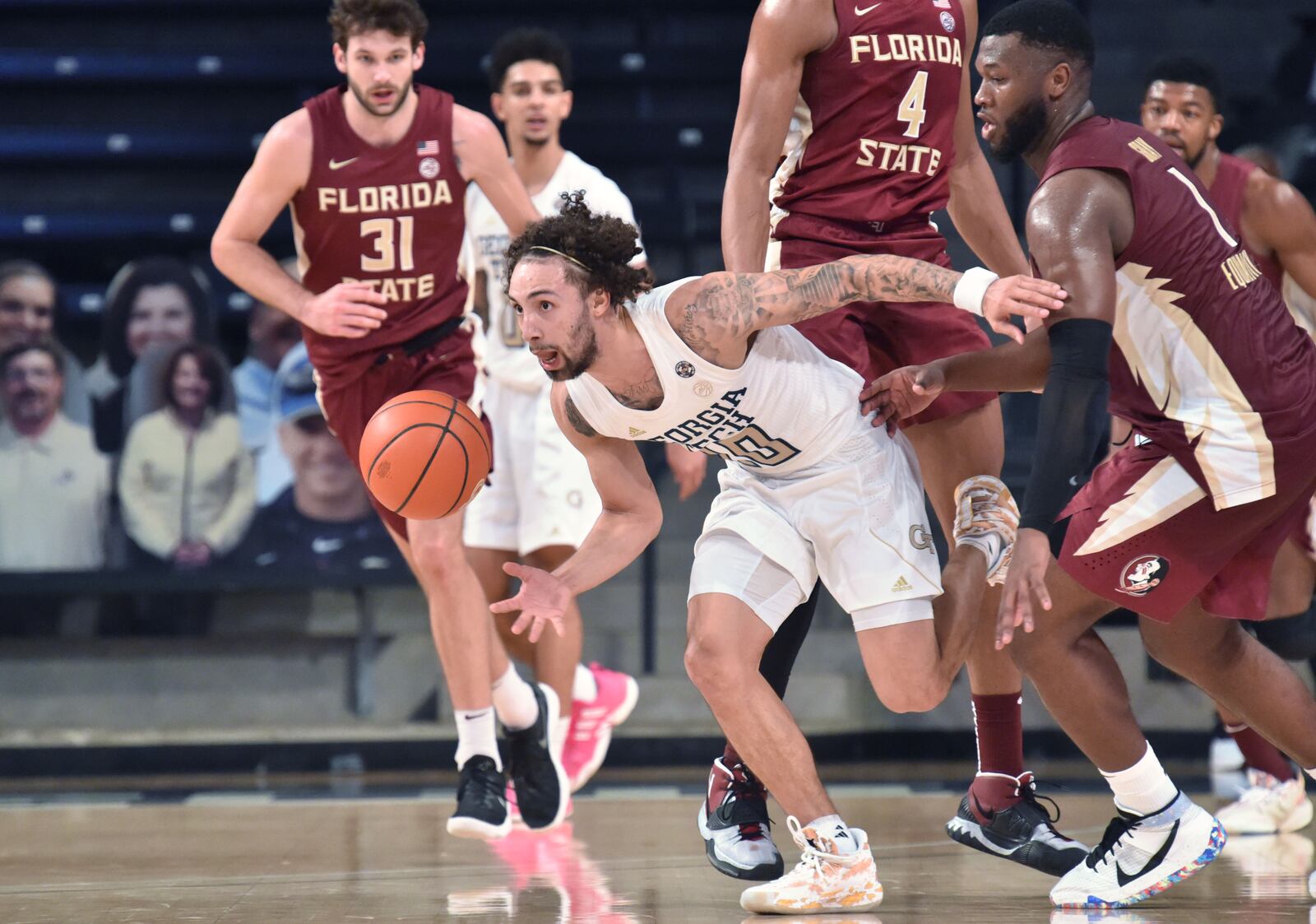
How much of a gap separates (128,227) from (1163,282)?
550 centimetres

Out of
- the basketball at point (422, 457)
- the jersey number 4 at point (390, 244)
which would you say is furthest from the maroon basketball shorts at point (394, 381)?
the basketball at point (422, 457)

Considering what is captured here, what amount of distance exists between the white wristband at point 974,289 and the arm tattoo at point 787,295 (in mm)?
59

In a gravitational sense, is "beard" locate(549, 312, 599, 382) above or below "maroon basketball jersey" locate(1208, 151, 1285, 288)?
below

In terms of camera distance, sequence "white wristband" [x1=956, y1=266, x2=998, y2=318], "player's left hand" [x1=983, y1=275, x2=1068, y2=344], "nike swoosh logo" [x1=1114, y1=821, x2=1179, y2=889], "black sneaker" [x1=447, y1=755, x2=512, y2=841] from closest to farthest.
A: "player's left hand" [x1=983, y1=275, x2=1068, y2=344]
"white wristband" [x1=956, y1=266, x2=998, y2=318]
"nike swoosh logo" [x1=1114, y1=821, x2=1179, y2=889]
"black sneaker" [x1=447, y1=755, x2=512, y2=841]

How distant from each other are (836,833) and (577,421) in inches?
38.7

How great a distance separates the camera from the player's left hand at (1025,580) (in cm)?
289

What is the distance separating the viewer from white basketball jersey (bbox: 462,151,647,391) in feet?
18.1

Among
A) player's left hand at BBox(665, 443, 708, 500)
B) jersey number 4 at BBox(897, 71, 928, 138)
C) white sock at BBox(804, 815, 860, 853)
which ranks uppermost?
jersey number 4 at BBox(897, 71, 928, 138)

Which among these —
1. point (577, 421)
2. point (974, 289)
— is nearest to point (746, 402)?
point (577, 421)

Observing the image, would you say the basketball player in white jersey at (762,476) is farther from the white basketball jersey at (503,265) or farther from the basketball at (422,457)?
the white basketball jersey at (503,265)

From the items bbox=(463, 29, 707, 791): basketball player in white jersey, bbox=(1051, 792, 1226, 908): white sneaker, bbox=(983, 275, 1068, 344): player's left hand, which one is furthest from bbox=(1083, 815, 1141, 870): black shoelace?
bbox=(463, 29, 707, 791): basketball player in white jersey

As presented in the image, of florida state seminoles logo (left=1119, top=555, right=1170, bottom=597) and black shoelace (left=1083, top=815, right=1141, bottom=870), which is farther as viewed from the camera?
black shoelace (left=1083, top=815, right=1141, bottom=870)

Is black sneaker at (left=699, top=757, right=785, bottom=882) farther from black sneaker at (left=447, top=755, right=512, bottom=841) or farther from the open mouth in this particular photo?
the open mouth

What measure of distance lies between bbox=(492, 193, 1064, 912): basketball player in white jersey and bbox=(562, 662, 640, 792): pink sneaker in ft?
6.41
